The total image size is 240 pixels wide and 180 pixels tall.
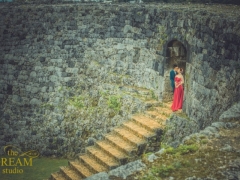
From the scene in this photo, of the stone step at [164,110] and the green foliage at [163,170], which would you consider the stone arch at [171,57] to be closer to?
the stone step at [164,110]

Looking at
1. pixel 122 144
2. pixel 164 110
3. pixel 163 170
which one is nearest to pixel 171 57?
pixel 164 110

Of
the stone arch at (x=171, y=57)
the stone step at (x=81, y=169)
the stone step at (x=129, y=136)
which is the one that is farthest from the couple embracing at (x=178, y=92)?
the stone step at (x=81, y=169)

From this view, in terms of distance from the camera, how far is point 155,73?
10398 millimetres

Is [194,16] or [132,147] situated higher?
[194,16]

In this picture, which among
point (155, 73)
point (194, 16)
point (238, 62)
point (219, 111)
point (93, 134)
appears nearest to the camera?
point (238, 62)

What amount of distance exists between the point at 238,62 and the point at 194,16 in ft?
7.34

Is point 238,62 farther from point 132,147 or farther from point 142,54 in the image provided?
point 142,54

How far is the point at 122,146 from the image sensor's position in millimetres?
8648

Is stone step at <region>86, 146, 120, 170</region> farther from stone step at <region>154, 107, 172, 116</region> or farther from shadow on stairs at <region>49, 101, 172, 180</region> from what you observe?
stone step at <region>154, 107, 172, 116</region>

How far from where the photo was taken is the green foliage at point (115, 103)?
1089cm

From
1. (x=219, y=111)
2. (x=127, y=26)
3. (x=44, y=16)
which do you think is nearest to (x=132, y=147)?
(x=219, y=111)

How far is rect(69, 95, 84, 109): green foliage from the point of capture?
38.1 feet

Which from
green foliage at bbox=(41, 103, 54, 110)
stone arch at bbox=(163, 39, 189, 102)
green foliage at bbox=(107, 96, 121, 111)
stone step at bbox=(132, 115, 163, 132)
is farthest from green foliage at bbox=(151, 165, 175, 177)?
green foliage at bbox=(41, 103, 54, 110)

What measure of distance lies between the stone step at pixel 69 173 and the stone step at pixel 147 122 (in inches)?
88.4
